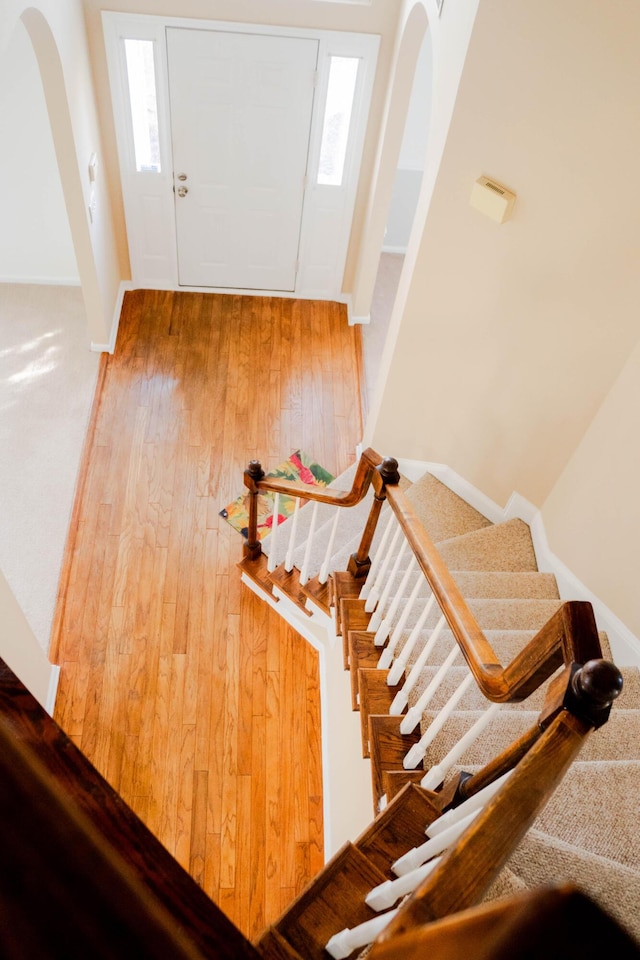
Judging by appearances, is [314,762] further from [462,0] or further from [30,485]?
[462,0]

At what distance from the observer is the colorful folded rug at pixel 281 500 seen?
168 inches

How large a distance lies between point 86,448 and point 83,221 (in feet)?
4.91

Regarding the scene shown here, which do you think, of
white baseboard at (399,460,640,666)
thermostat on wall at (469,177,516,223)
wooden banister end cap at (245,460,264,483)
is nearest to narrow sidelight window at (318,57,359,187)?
thermostat on wall at (469,177,516,223)

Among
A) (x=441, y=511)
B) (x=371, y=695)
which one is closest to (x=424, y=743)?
(x=371, y=695)

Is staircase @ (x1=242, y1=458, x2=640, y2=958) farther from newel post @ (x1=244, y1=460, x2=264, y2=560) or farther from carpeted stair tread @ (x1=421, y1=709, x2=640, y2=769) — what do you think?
newel post @ (x1=244, y1=460, x2=264, y2=560)

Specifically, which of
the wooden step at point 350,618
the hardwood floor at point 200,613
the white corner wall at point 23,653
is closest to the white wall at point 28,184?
the hardwood floor at point 200,613

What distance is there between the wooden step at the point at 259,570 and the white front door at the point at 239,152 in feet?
9.93

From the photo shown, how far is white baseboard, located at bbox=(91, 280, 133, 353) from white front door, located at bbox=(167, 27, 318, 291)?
48cm

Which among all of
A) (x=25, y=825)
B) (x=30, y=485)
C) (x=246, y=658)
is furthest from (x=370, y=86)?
(x=25, y=825)

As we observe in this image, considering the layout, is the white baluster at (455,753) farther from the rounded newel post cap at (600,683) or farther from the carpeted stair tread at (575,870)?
the rounded newel post cap at (600,683)

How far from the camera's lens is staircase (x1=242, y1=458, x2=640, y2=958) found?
155 cm

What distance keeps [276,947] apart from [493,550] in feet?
7.47

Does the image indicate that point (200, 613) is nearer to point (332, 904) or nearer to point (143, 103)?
point (332, 904)

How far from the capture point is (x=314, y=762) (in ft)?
11.1
